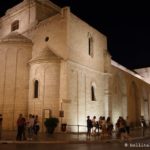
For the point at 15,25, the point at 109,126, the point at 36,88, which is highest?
the point at 15,25

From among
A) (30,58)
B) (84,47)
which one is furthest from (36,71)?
(84,47)

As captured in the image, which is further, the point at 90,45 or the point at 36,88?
the point at 90,45

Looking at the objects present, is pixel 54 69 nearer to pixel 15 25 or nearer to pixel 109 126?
pixel 109 126

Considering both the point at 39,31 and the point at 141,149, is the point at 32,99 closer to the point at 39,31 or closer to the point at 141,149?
the point at 39,31

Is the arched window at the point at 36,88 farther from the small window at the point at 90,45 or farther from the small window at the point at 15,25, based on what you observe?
the small window at the point at 15,25

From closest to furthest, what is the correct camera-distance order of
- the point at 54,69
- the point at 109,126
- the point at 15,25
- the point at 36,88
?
the point at 109,126
the point at 54,69
the point at 36,88
the point at 15,25

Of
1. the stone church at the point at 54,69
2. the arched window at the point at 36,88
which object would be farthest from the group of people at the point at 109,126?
the arched window at the point at 36,88

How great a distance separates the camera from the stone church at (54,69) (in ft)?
86.4

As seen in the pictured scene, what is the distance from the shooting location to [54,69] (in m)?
26.7

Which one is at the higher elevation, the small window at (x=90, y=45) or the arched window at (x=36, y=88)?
the small window at (x=90, y=45)

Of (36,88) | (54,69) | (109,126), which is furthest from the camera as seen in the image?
(36,88)

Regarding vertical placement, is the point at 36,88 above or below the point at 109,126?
above

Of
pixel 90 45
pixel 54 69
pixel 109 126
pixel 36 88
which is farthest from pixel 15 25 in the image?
pixel 109 126

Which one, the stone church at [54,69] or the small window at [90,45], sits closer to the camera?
the stone church at [54,69]
